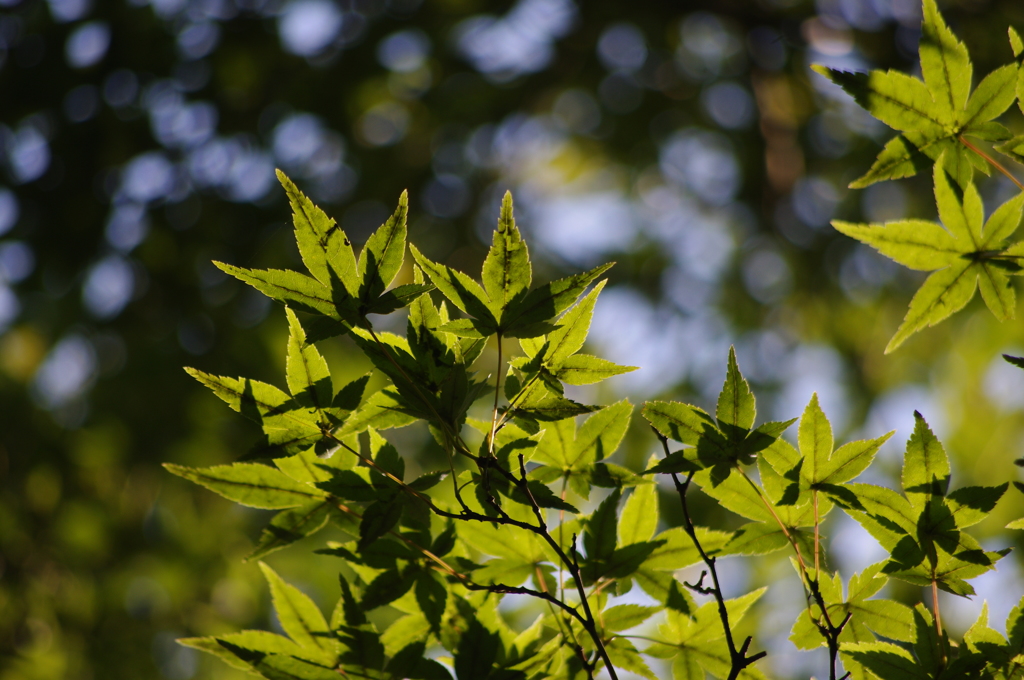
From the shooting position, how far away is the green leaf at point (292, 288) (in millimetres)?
793

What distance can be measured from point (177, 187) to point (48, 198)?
0.82m

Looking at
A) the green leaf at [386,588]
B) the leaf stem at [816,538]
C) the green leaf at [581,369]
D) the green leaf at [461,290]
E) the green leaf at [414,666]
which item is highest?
the green leaf at [461,290]

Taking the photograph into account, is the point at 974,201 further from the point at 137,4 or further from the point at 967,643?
the point at 137,4

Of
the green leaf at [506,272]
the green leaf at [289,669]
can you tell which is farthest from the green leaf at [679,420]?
the green leaf at [289,669]

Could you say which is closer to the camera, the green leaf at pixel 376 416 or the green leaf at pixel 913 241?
the green leaf at pixel 376 416

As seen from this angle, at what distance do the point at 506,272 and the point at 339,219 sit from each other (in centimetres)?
422

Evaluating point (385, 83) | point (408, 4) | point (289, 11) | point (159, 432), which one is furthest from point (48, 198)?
point (408, 4)

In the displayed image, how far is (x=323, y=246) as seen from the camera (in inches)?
32.7

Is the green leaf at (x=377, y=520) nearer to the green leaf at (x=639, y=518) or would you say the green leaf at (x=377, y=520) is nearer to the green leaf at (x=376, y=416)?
the green leaf at (x=376, y=416)

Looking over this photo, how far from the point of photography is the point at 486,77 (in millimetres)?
5051

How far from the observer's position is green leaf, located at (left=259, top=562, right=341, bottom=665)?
36.9 inches

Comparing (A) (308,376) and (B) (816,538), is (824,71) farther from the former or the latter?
(A) (308,376)

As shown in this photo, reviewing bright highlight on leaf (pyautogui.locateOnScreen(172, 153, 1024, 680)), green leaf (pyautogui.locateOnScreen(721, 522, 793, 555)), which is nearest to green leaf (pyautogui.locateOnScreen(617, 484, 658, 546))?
bright highlight on leaf (pyautogui.locateOnScreen(172, 153, 1024, 680))

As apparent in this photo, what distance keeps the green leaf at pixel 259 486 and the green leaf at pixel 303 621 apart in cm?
9
